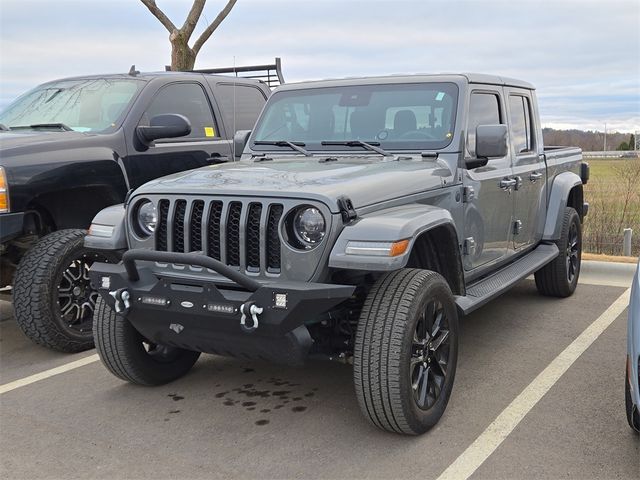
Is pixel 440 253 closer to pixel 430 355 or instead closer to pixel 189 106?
pixel 430 355

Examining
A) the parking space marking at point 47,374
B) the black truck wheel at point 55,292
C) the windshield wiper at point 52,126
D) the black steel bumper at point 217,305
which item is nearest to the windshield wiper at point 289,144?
the black truck wheel at point 55,292

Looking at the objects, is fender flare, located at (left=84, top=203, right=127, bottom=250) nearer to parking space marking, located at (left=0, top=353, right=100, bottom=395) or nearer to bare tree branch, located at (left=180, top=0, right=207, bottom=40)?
parking space marking, located at (left=0, top=353, right=100, bottom=395)

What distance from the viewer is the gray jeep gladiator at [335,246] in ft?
11.1

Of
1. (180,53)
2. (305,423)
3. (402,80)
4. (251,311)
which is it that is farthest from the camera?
(180,53)

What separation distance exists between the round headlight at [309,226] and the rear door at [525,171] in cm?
248

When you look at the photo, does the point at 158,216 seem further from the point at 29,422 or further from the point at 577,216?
the point at 577,216

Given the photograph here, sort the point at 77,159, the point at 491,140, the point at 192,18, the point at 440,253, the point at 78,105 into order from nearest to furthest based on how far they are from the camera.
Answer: the point at 440,253 < the point at 491,140 < the point at 77,159 < the point at 78,105 < the point at 192,18

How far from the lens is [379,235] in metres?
3.34

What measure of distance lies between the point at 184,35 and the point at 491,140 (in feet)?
30.2

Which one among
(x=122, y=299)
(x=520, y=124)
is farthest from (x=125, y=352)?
(x=520, y=124)

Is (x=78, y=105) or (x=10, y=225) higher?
(x=78, y=105)

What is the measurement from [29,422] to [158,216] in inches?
57.1

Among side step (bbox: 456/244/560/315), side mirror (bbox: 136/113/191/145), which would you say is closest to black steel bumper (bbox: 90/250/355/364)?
side step (bbox: 456/244/560/315)

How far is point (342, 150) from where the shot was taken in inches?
185
